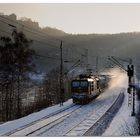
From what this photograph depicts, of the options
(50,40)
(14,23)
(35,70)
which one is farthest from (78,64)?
(14,23)

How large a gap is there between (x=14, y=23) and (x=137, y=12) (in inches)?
170

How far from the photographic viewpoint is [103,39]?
15.9 metres

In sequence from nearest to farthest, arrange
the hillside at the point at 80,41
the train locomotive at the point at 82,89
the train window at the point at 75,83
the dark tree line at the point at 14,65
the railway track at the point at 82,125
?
the railway track at the point at 82,125 < the hillside at the point at 80,41 < the dark tree line at the point at 14,65 < the train locomotive at the point at 82,89 < the train window at the point at 75,83

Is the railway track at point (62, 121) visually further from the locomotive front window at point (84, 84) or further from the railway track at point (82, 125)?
the locomotive front window at point (84, 84)

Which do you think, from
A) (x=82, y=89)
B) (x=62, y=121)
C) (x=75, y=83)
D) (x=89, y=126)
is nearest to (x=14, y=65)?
(x=62, y=121)

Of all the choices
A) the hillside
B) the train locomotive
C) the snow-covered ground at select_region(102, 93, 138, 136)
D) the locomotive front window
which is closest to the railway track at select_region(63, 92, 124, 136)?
the snow-covered ground at select_region(102, 93, 138, 136)

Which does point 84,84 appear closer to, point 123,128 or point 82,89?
point 82,89

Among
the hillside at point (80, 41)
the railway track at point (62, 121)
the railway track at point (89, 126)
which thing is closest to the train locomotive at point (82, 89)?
the railway track at point (62, 121)

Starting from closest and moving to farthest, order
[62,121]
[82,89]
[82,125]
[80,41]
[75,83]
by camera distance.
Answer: [80,41], [82,125], [62,121], [82,89], [75,83]

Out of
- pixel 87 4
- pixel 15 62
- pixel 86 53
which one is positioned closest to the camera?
pixel 87 4

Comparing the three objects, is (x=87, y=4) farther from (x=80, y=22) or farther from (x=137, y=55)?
(x=137, y=55)

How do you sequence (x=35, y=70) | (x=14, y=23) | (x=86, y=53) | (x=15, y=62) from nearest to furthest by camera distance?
(x=14, y=23)
(x=86, y=53)
(x=35, y=70)
(x=15, y=62)

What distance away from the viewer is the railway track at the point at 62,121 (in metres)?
15.6

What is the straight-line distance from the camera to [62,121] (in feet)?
62.8
